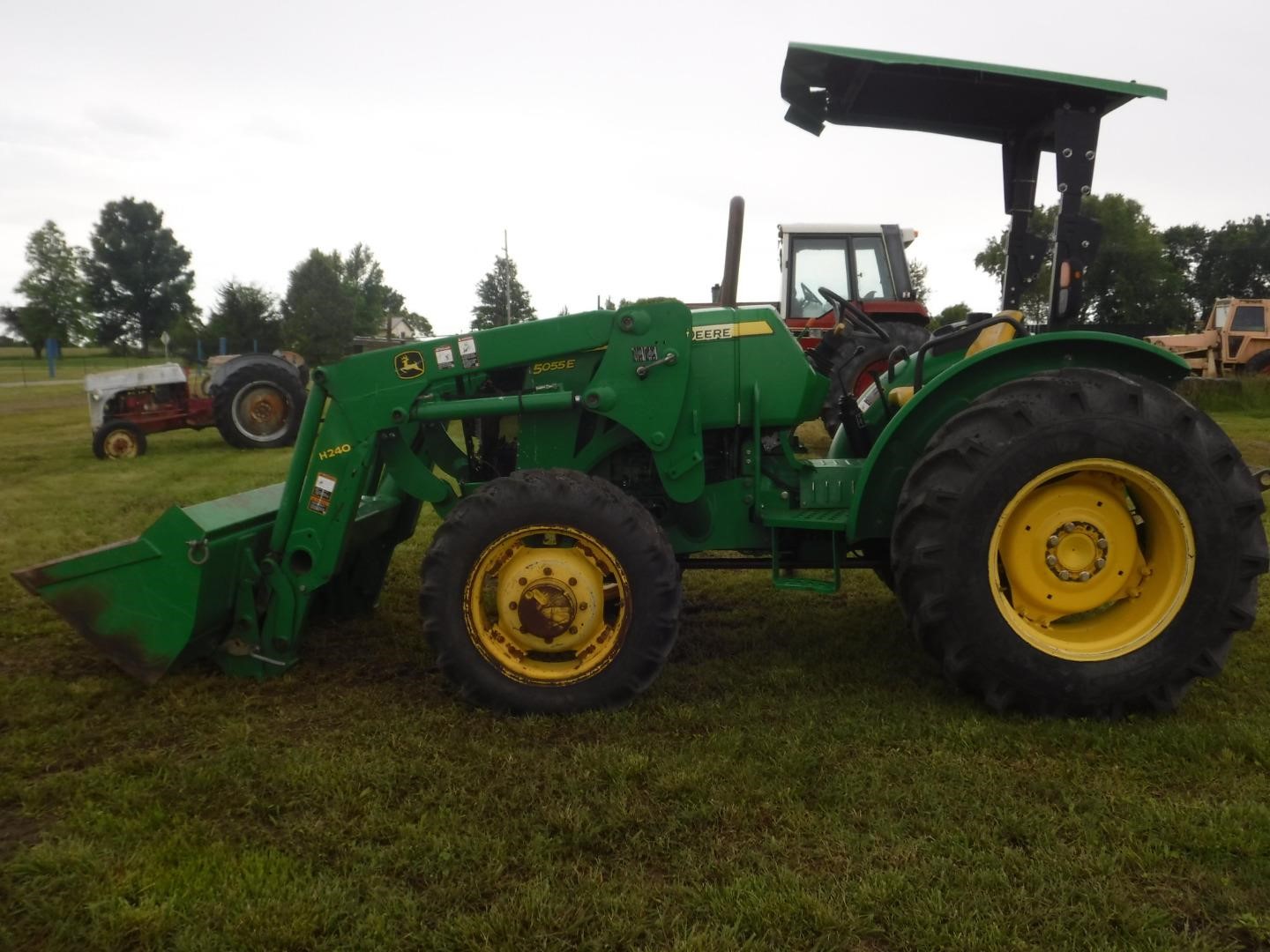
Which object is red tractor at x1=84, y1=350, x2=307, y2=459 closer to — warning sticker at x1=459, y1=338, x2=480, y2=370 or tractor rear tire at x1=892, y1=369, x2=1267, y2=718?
warning sticker at x1=459, y1=338, x2=480, y2=370

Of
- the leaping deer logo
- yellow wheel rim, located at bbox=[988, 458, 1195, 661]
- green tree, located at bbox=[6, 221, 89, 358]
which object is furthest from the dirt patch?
green tree, located at bbox=[6, 221, 89, 358]

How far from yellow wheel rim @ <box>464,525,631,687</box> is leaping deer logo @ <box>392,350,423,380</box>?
0.80 meters

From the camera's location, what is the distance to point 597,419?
3.84 metres

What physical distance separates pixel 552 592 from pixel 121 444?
10203 millimetres

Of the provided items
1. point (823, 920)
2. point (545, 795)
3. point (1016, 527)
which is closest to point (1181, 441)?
point (1016, 527)

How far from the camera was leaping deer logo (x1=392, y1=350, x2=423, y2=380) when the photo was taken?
3658 millimetres

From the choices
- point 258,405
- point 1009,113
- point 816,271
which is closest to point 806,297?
point 816,271

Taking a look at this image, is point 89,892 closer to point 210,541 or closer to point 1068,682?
point 210,541

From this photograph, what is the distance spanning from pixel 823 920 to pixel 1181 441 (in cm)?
211

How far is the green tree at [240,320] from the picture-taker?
1491 inches

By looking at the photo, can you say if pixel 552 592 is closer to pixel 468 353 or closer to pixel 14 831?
pixel 468 353

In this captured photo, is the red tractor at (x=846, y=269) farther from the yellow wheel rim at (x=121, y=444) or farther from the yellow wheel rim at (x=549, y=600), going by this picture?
the yellow wheel rim at (x=121, y=444)

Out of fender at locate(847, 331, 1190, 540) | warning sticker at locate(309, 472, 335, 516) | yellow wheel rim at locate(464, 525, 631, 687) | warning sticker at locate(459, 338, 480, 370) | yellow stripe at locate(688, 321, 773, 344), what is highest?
yellow stripe at locate(688, 321, 773, 344)

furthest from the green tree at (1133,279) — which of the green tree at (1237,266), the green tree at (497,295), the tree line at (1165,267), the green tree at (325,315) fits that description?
the green tree at (325,315)
